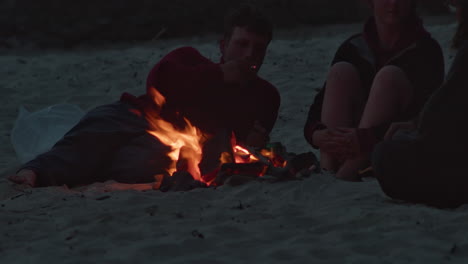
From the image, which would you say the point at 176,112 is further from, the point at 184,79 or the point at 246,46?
the point at 246,46

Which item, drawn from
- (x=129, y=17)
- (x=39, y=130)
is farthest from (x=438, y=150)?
(x=129, y=17)

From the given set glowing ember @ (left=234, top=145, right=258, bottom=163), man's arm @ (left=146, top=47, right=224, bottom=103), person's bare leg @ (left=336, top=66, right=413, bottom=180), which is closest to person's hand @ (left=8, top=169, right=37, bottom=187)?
man's arm @ (left=146, top=47, right=224, bottom=103)

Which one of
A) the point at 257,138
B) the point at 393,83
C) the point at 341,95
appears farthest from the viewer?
the point at 257,138

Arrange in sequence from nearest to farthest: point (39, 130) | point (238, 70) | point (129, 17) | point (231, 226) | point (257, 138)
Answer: point (231, 226) → point (238, 70) → point (257, 138) → point (39, 130) → point (129, 17)

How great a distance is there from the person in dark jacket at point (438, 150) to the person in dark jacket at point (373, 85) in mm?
601

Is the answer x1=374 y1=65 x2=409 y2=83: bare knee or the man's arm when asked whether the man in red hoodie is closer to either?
the man's arm

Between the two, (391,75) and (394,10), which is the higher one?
(394,10)


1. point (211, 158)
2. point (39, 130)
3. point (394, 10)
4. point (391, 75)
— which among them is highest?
point (394, 10)

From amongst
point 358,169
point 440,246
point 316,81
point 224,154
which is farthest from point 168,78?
point 316,81

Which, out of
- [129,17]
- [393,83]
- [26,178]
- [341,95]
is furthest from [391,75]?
[129,17]

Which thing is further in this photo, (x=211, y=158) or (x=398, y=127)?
(x=211, y=158)

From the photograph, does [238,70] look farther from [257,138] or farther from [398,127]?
[398,127]

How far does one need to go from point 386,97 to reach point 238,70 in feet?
3.26

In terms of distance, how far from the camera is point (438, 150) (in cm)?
314
